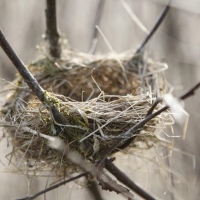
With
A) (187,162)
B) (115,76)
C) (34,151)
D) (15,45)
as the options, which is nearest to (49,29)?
(115,76)

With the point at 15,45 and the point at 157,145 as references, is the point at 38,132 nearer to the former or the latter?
the point at 157,145

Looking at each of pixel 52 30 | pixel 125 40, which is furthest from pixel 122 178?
pixel 125 40

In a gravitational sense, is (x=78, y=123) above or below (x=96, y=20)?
below

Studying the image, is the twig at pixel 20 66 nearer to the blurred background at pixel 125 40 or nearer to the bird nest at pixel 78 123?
the bird nest at pixel 78 123

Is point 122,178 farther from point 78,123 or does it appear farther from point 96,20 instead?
point 96,20

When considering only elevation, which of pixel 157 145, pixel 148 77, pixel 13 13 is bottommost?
pixel 157 145

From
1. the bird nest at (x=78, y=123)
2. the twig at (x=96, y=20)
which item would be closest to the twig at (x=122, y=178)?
the bird nest at (x=78, y=123)
